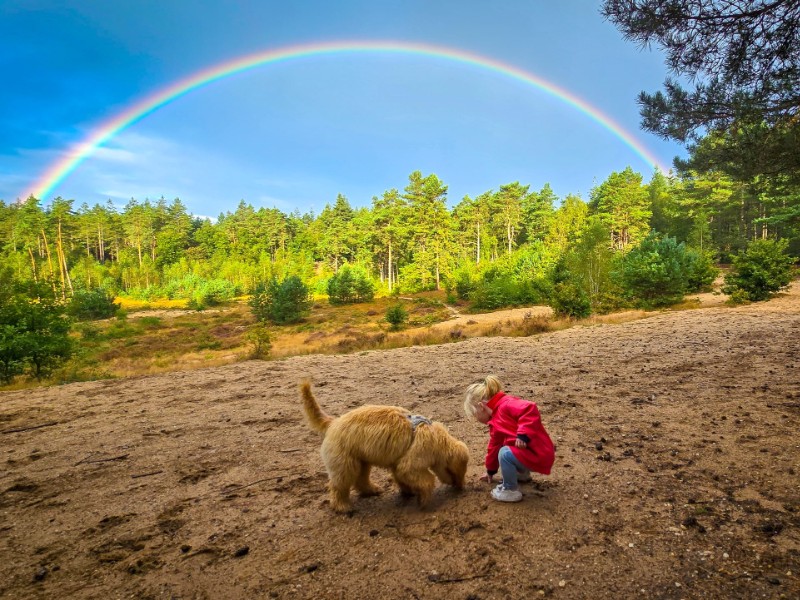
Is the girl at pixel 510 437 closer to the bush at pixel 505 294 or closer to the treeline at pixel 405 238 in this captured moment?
the treeline at pixel 405 238

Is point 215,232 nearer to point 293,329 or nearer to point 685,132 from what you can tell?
point 293,329

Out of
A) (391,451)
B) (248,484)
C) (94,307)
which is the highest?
(94,307)

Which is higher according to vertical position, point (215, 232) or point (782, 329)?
point (215, 232)

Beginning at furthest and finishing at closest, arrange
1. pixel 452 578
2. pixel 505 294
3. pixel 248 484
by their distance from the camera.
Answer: pixel 505 294, pixel 248 484, pixel 452 578

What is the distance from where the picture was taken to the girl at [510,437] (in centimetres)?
354

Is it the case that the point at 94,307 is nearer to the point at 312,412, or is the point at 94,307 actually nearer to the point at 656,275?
the point at 312,412

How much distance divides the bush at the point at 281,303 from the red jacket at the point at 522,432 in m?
37.6

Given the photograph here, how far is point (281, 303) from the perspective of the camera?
131 feet

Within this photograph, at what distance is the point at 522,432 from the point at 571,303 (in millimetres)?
19350

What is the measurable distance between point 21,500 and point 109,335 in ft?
120

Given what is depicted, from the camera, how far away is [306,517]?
12.4ft

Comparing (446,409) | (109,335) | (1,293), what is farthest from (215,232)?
(446,409)

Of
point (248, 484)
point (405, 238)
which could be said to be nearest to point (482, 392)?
point (248, 484)

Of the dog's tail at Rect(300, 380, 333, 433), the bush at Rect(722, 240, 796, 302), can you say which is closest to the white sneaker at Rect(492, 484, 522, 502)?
the dog's tail at Rect(300, 380, 333, 433)
